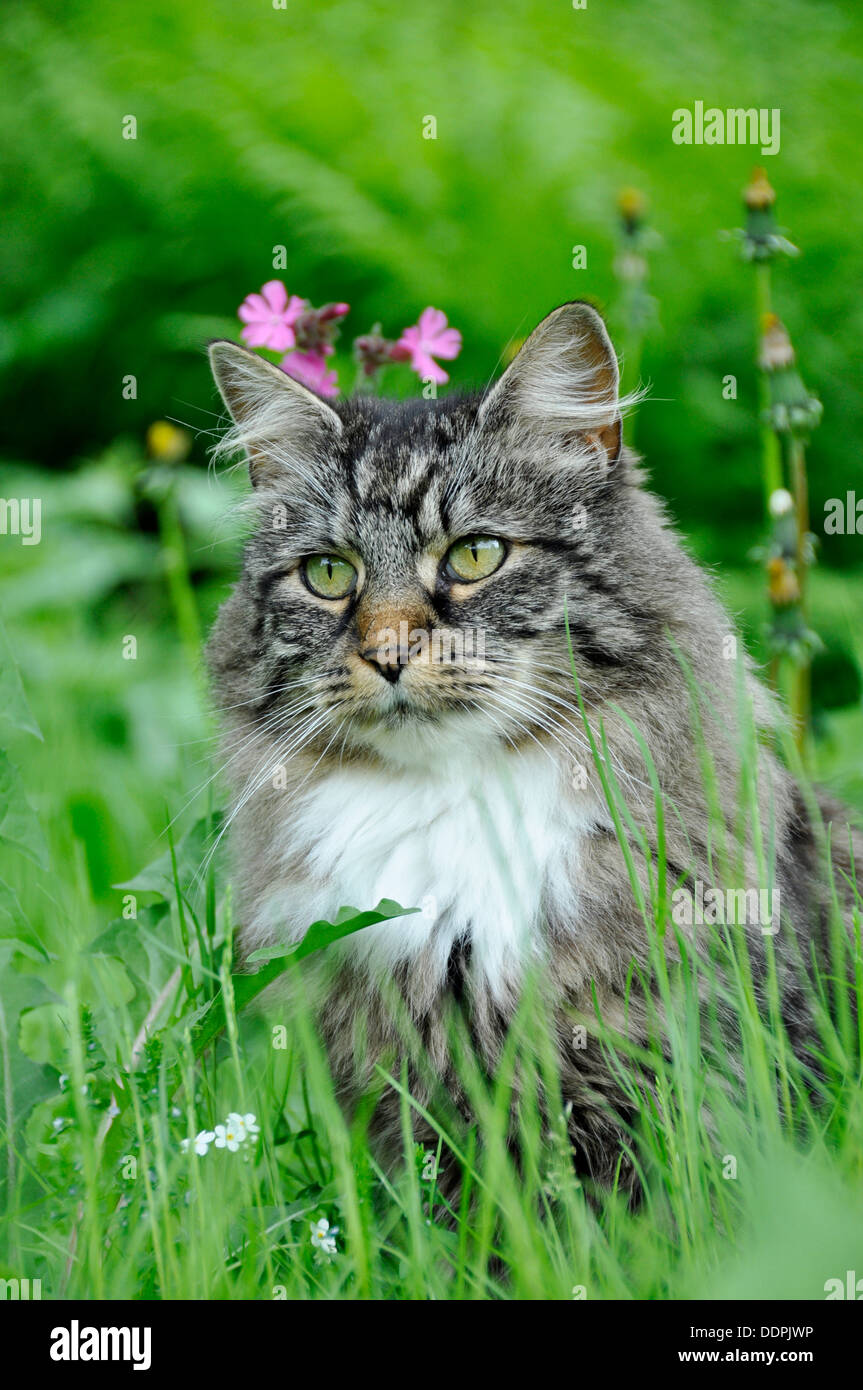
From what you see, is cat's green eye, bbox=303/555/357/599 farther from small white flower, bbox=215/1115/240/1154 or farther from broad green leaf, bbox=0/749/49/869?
small white flower, bbox=215/1115/240/1154

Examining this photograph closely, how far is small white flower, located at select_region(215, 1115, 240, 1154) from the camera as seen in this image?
153 centimetres

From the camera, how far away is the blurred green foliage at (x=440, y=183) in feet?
13.8

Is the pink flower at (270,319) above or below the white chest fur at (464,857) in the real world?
above

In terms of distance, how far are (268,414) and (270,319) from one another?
0.56 ft

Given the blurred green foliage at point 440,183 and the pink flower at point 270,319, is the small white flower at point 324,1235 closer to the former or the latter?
the pink flower at point 270,319

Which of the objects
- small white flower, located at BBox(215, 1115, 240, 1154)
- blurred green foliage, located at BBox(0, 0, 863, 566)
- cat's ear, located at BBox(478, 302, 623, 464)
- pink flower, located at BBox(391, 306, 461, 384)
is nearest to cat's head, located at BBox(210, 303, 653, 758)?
cat's ear, located at BBox(478, 302, 623, 464)

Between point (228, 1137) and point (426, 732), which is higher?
point (426, 732)

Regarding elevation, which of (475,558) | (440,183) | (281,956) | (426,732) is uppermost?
(440,183)

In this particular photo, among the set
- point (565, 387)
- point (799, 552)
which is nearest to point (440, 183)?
point (799, 552)

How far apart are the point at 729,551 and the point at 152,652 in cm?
209

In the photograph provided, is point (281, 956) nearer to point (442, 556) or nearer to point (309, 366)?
point (442, 556)

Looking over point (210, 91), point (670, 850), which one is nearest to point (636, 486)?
point (670, 850)

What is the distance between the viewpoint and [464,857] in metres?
1.73

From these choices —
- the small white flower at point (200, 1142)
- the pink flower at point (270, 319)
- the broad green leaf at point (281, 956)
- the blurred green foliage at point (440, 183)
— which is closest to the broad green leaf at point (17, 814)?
the broad green leaf at point (281, 956)
